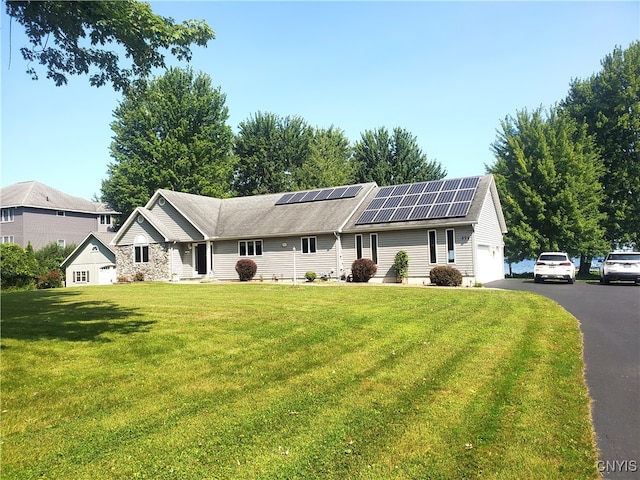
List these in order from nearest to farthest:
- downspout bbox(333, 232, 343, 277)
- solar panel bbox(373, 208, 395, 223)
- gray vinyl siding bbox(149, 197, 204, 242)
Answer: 1. solar panel bbox(373, 208, 395, 223)
2. downspout bbox(333, 232, 343, 277)
3. gray vinyl siding bbox(149, 197, 204, 242)

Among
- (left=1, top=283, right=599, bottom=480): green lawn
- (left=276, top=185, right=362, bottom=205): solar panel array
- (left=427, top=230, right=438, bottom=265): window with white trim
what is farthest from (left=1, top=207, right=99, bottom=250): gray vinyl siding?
(left=1, top=283, right=599, bottom=480): green lawn

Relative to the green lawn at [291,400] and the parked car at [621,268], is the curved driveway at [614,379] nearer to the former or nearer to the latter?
the green lawn at [291,400]

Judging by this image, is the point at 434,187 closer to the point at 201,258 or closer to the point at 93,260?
the point at 201,258

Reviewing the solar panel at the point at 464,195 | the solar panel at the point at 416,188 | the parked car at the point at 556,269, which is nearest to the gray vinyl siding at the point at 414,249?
the solar panel at the point at 464,195

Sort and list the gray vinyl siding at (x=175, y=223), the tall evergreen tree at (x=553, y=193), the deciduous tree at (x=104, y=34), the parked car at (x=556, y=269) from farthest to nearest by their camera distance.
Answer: the tall evergreen tree at (x=553, y=193) → the gray vinyl siding at (x=175, y=223) → the parked car at (x=556, y=269) → the deciduous tree at (x=104, y=34)

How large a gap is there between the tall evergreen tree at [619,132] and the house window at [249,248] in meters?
27.7

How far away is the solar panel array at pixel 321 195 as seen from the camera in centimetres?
3067

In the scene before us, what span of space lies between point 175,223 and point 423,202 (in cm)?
1603

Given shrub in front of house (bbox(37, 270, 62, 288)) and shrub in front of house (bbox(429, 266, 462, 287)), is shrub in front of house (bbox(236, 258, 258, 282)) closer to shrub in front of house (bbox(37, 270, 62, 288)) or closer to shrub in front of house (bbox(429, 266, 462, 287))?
shrub in front of house (bbox(429, 266, 462, 287))

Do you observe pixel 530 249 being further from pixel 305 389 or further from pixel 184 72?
pixel 184 72

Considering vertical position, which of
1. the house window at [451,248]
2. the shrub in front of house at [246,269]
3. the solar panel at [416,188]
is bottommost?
the shrub in front of house at [246,269]

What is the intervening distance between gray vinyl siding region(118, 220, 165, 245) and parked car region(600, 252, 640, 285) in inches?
991

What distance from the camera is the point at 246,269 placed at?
28578mm

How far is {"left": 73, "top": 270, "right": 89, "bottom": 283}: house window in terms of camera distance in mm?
38969
